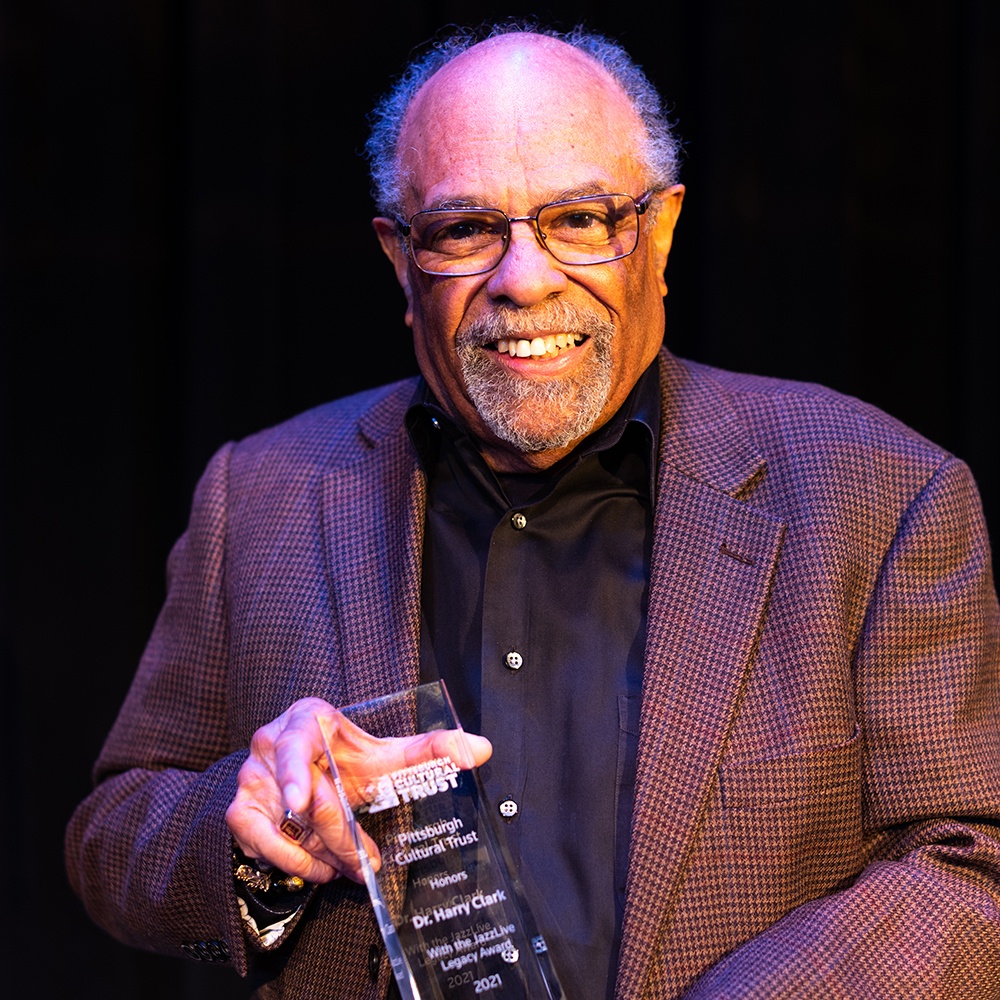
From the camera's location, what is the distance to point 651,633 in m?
1.66

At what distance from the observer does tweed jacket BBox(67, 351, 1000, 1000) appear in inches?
60.1

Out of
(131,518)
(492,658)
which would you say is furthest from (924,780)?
(131,518)

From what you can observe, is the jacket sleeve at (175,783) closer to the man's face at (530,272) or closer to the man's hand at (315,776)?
the man's hand at (315,776)

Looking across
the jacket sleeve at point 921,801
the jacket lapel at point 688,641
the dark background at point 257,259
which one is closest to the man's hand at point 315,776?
the jacket lapel at point 688,641

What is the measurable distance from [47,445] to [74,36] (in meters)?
0.85

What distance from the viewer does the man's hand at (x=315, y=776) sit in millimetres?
1342

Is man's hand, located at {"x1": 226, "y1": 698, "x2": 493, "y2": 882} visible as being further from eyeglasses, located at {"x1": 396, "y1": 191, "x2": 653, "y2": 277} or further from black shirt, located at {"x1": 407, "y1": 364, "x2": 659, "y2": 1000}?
eyeglasses, located at {"x1": 396, "y1": 191, "x2": 653, "y2": 277}

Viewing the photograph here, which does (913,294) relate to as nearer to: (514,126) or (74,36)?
(514,126)

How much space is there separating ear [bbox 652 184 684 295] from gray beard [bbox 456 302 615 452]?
0.81 feet

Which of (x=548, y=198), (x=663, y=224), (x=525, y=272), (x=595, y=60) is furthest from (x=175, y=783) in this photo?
(x=595, y=60)

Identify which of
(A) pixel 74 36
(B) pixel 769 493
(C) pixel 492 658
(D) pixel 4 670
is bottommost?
(D) pixel 4 670

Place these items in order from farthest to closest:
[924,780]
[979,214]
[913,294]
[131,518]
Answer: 1. [131,518]
2. [913,294]
3. [979,214]
4. [924,780]

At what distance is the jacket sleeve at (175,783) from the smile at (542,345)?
577 millimetres

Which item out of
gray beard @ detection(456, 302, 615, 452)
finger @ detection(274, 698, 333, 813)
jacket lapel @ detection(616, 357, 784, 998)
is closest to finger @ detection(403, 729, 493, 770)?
finger @ detection(274, 698, 333, 813)
